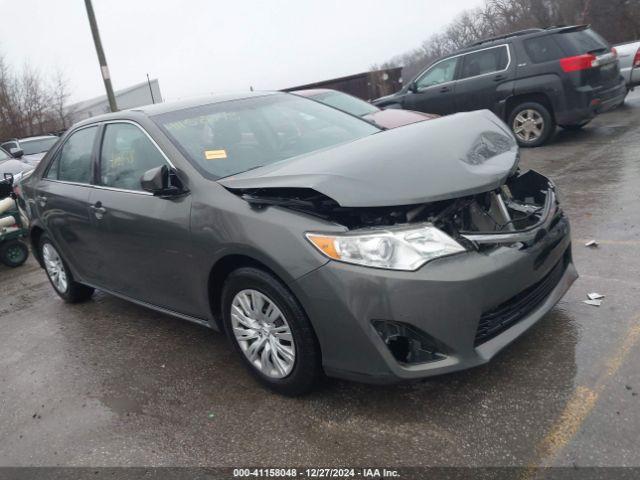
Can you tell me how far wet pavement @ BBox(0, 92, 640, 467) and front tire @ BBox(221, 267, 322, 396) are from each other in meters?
0.15

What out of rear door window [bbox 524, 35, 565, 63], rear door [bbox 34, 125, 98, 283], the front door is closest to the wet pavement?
the front door

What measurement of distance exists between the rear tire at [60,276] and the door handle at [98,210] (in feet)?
3.68

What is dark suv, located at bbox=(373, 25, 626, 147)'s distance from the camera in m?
8.04

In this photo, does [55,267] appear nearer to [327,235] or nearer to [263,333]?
[263,333]

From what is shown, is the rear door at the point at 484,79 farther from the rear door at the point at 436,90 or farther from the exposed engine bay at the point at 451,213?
the exposed engine bay at the point at 451,213

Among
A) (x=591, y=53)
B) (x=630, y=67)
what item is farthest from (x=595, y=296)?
(x=630, y=67)

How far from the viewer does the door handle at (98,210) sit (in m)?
3.89

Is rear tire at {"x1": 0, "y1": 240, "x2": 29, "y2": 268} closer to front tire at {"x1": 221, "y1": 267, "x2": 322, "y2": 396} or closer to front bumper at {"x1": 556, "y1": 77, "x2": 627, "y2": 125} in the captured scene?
front tire at {"x1": 221, "y1": 267, "x2": 322, "y2": 396}

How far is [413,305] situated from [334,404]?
80cm

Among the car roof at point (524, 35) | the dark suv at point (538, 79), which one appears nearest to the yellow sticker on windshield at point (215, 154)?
the dark suv at point (538, 79)

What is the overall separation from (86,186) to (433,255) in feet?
9.50

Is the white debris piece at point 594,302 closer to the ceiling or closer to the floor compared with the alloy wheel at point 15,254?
closer to the floor

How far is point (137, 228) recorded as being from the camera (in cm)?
355

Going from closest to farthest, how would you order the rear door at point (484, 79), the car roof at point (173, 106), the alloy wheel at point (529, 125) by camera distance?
1. the car roof at point (173, 106)
2. the alloy wheel at point (529, 125)
3. the rear door at point (484, 79)
